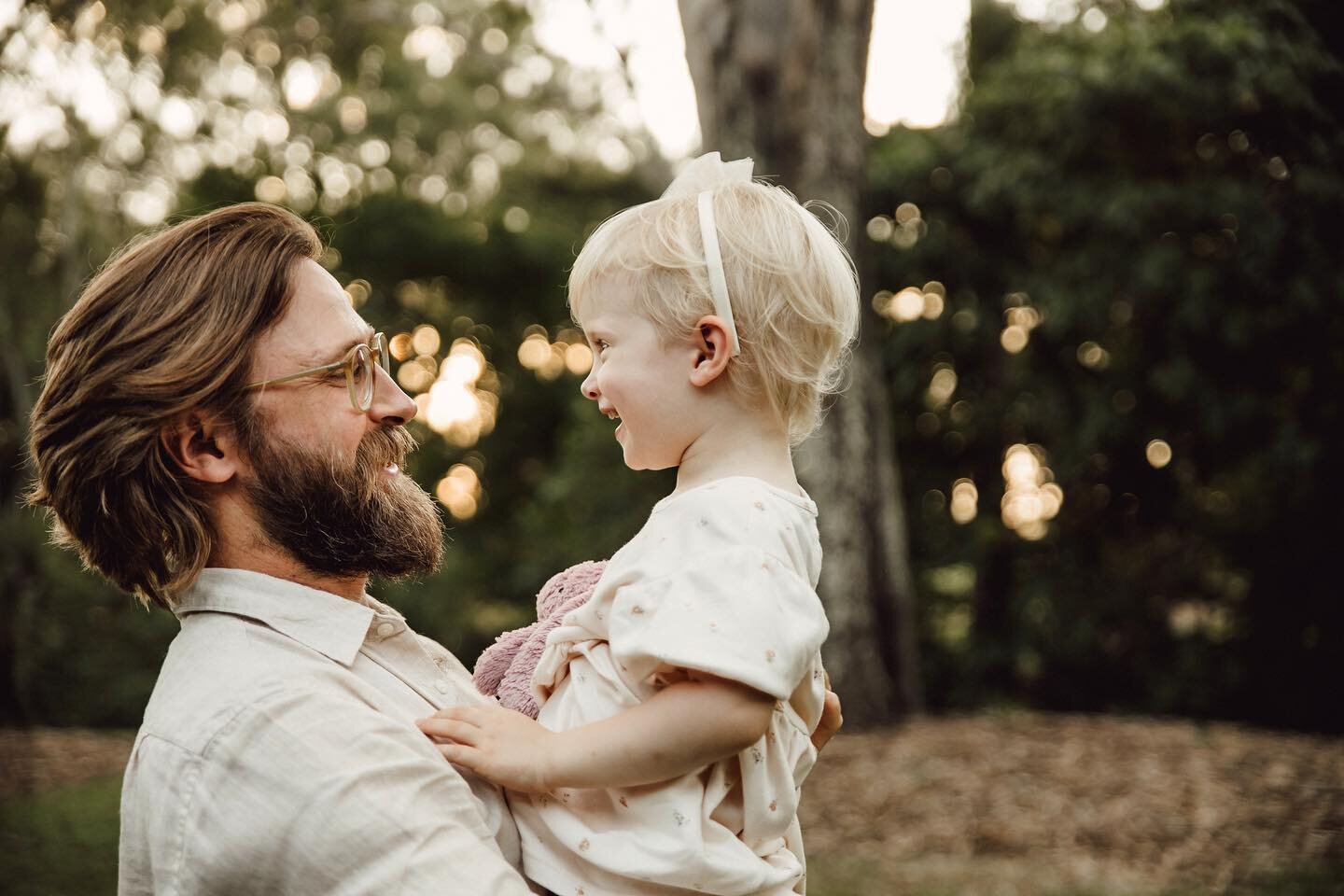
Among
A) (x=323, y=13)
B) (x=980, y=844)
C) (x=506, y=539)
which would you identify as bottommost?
(x=506, y=539)

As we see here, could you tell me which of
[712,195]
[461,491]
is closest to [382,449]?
[712,195]

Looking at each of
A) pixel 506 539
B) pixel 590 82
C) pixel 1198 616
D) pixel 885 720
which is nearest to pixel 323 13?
pixel 590 82

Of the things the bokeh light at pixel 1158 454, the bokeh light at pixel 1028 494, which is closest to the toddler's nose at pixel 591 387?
the bokeh light at pixel 1158 454

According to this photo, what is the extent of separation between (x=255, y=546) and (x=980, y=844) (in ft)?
17.2

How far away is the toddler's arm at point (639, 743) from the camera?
Result: 1.66 metres

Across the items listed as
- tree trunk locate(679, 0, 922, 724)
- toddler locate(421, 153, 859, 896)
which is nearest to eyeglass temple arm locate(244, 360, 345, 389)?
toddler locate(421, 153, 859, 896)

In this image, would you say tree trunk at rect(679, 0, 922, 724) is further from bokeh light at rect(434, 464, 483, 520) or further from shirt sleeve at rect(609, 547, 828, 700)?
bokeh light at rect(434, 464, 483, 520)

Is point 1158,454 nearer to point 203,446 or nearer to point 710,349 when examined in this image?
point 710,349

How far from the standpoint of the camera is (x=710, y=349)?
192 cm

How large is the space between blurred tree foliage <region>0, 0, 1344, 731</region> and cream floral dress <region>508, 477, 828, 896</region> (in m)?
4.75

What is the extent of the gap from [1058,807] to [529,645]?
5.45 m

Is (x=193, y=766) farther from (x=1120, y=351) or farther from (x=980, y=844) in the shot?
(x=1120, y=351)

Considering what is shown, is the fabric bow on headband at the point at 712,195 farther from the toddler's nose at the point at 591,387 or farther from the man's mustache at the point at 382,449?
the man's mustache at the point at 382,449

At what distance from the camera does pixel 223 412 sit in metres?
2.03
